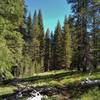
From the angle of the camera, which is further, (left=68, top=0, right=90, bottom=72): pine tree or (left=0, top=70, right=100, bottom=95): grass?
(left=68, top=0, right=90, bottom=72): pine tree

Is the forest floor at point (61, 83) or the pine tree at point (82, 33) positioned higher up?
the pine tree at point (82, 33)

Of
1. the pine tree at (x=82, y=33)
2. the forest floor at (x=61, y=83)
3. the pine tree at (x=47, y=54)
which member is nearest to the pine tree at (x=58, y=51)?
the pine tree at (x=47, y=54)

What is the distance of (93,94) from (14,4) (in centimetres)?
925

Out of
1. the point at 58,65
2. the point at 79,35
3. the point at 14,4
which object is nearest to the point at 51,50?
the point at 58,65

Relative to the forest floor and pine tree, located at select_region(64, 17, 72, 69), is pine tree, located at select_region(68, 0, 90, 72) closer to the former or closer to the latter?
the forest floor

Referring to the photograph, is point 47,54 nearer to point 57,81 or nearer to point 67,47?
point 67,47

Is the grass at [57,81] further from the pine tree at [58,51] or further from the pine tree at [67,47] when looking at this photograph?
the pine tree at [58,51]

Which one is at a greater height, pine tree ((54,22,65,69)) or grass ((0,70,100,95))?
pine tree ((54,22,65,69))

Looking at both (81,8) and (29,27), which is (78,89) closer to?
(81,8)

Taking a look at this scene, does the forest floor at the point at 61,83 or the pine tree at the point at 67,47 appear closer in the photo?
the forest floor at the point at 61,83

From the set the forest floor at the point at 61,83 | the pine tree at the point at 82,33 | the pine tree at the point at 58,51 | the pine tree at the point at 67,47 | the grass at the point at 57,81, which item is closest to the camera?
the forest floor at the point at 61,83

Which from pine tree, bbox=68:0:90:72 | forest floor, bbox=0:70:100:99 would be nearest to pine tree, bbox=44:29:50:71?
pine tree, bbox=68:0:90:72

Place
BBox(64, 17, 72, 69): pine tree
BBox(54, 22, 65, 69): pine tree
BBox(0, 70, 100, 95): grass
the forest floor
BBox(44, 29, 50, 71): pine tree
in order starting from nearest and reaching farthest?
the forest floor → BBox(0, 70, 100, 95): grass → BBox(64, 17, 72, 69): pine tree → BBox(54, 22, 65, 69): pine tree → BBox(44, 29, 50, 71): pine tree

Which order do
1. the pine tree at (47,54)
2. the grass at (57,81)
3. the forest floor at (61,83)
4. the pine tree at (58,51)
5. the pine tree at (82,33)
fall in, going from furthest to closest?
the pine tree at (47,54) < the pine tree at (58,51) < the pine tree at (82,33) < the grass at (57,81) < the forest floor at (61,83)
